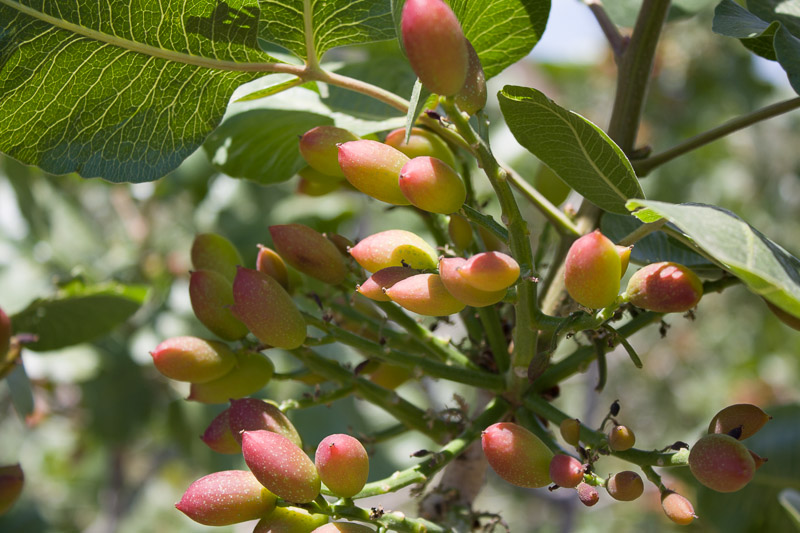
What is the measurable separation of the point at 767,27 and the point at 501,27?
26 centimetres

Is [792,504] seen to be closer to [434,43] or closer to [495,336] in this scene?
[495,336]

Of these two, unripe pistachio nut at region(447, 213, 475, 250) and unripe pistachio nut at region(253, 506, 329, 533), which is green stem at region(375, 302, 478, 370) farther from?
unripe pistachio nut at region(253, 506, 329, 533)

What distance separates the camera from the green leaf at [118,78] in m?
0.73

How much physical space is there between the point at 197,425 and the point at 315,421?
1.18ft

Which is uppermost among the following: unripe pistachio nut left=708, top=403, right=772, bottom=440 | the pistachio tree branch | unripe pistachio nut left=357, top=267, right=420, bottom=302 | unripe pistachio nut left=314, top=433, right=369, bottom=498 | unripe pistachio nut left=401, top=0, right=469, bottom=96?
unripe pistachio nut left=401, top=0, right=469, bottom=96

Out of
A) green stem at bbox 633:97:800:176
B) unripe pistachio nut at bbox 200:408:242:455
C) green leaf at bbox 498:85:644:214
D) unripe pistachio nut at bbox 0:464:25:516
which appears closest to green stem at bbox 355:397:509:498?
unripe pistachio nut at bbox 200:408:242:455

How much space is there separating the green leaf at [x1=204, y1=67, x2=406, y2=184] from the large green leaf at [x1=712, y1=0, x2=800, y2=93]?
0.39 meters

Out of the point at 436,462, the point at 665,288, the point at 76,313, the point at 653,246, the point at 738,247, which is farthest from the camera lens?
the point at 76,313

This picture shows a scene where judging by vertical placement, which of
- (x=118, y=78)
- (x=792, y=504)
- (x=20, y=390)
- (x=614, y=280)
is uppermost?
(x=118, y=78)

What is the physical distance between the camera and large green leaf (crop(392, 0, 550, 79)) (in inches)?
29.3

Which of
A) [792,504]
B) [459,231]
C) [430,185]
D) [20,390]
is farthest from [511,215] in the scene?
[20,390]

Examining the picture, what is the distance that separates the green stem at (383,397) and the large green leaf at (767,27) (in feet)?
1.67

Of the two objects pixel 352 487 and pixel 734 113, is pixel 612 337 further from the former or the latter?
pixel 734 113

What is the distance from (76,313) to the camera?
1123 mm
